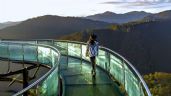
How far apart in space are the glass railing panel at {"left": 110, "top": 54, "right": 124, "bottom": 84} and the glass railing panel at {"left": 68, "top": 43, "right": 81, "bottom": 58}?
6.13 meters

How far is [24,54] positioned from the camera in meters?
27.3

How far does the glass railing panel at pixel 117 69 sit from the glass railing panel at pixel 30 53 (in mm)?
8853

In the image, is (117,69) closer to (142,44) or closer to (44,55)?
(44,55)

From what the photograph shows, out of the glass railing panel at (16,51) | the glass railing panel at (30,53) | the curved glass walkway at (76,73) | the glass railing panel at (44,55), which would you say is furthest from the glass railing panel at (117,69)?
the glass railing panel at (16,51)

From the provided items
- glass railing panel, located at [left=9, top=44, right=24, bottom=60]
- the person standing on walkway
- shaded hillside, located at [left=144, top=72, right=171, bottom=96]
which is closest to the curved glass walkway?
glass railing panel, located at [left=9, top=44, right=24, bottom=60]

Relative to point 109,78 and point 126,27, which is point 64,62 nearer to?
point 109,78

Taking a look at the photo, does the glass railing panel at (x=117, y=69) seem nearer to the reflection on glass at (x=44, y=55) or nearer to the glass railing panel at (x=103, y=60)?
the glass railing panel at (x=103, y=60)

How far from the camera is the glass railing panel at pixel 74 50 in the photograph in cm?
2423

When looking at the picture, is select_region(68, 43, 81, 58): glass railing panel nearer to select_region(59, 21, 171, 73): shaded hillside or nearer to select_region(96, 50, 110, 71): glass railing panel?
select_region(96, 50, 110, 71): glass railing panel

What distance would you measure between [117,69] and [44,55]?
8.56 meters

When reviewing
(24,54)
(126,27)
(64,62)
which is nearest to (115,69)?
(64,62)

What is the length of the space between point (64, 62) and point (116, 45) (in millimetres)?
119282

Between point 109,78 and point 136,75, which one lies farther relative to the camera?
point 109,78

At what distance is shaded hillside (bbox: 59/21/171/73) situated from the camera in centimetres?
12862
